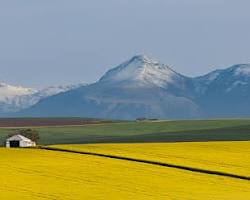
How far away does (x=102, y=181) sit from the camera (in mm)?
60625

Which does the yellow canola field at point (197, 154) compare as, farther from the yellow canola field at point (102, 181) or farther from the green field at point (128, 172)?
the yellow canola field at point (102, 181)

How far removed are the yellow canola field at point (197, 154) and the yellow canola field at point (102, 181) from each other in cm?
384

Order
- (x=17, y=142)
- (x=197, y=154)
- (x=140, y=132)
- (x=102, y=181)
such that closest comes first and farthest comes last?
(x=102, y=181) → (x=197, y=154) → (x=17, y=142) → (x=140, y=132)

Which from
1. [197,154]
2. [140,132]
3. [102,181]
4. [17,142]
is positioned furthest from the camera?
[140,132]

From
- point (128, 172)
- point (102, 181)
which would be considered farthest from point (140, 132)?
point (102, 181)

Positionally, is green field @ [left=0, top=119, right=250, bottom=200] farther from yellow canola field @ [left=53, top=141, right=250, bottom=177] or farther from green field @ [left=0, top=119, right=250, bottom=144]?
green field @ [left=0, top=119, right=250, bottom=144]

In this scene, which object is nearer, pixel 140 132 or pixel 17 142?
pixel 17 142

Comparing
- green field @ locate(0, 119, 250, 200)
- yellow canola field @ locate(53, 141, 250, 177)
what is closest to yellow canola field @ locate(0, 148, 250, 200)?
green field @ locate(0, 119, 250, 200)

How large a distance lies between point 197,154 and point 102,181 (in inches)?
805

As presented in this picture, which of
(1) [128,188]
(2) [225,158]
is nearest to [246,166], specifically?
(2) [225,158]

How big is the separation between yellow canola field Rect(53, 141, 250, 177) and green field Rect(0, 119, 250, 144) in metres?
33.0

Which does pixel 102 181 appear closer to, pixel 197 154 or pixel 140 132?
pixel 197 154

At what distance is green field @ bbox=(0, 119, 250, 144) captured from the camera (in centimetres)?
13077

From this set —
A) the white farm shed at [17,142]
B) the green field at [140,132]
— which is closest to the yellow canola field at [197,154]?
the white farm shed at [17,142]
